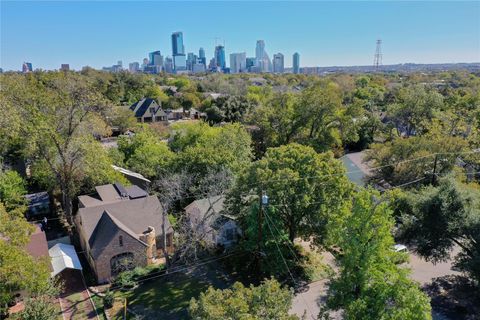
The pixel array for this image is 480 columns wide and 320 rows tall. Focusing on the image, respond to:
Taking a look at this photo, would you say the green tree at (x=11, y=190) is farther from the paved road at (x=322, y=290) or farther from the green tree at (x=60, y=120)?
the paved road at (x=322, y=290)

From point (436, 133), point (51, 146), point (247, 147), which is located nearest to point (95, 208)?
point (51, 146)

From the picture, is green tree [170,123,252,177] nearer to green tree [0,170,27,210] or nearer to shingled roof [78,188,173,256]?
shingled roof [78,188,173,256]

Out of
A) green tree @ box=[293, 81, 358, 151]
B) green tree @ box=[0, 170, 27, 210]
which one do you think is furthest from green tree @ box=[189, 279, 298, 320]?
green tree @ box=[293, 81, 358, 151]

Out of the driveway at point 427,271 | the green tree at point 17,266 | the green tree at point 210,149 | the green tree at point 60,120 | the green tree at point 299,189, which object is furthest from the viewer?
the green tree at point 210,149

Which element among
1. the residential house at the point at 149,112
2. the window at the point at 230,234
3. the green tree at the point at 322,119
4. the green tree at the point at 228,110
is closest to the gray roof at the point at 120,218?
the window at the point at 230,234

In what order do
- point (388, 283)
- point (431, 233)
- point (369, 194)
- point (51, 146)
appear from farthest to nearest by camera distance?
point (51, 146)
point (431, 233)
point (369, 194)
point (388, 283)

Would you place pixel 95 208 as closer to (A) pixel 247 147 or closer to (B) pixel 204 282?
(B) pixel 204 282
